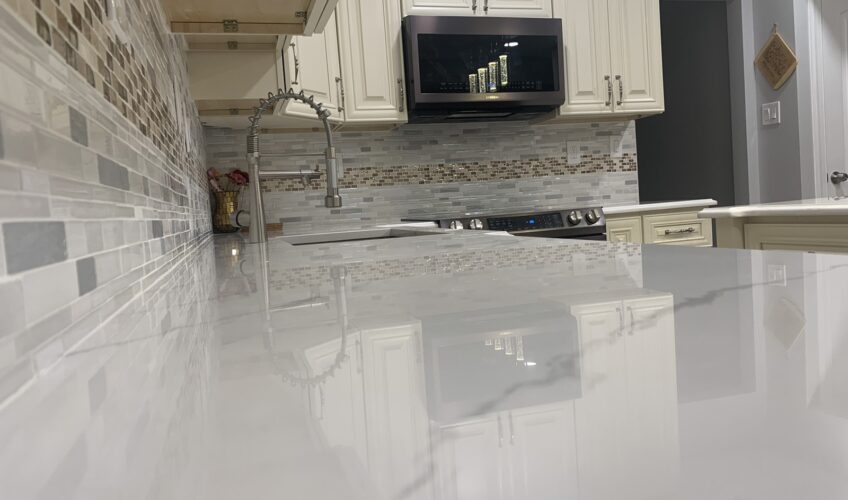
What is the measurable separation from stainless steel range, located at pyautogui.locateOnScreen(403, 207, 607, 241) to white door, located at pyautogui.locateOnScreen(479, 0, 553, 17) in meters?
1.01

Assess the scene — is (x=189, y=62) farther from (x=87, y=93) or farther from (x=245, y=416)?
(x=245, y=416)

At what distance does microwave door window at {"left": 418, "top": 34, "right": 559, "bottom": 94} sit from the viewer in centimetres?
276

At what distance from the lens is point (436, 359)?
268 mm

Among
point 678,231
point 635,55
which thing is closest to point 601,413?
point 678,231

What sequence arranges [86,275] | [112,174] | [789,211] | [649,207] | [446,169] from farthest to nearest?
[446,169], [649,207], [789,211], [112,174], [86,275]

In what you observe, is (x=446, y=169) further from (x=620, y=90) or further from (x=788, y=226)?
(x=788, y=226)

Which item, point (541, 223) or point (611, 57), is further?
point (611, 57)

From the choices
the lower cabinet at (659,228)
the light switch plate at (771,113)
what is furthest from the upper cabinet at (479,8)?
the light switch plate at (771,113)

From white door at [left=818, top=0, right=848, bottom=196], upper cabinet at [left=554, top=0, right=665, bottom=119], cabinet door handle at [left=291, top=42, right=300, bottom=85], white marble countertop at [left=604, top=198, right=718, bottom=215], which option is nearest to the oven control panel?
white marble countertop at [left=604, top=198, right=718, bottom=215]

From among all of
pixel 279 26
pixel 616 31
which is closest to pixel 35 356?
pixel 279 26

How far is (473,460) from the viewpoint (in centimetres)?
16

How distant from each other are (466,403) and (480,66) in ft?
9.24

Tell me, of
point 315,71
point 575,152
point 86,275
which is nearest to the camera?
point 86,275

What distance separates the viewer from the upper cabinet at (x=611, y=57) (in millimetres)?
3057
